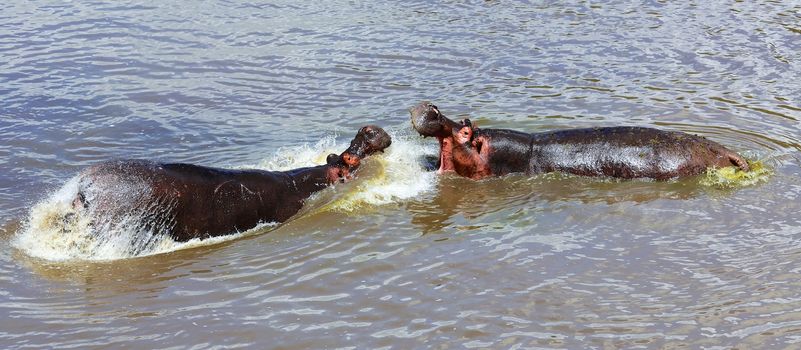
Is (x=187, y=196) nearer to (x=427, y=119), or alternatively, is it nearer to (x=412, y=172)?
(x=427, y=119)

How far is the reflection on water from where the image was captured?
6746 mm

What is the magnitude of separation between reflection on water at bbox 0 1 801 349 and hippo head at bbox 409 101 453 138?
0.56 m

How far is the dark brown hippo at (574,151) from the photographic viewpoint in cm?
991

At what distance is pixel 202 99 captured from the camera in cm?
1354

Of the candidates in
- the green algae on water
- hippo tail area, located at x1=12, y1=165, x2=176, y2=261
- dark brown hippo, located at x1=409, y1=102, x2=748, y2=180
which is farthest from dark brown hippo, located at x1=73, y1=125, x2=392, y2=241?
the green algae on water

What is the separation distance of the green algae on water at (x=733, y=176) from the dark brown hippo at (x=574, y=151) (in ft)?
0.30

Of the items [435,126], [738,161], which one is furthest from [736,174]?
[435,126]

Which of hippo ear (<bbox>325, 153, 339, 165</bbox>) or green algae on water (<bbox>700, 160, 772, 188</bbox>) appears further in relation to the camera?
hippo ear (<bbox>325, 153, 339, 165</bbox>)

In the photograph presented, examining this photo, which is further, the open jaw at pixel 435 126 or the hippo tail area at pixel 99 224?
the open jaw at pixel 435 126

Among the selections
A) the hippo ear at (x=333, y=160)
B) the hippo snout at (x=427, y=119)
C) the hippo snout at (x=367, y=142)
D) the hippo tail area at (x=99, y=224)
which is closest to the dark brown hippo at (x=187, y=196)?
the hippo tail area at (x=99, y=224)

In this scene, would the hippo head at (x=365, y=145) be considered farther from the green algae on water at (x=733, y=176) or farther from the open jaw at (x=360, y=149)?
the green algae on water at (x=733, y=176)

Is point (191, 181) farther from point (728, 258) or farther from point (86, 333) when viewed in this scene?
point (728, 258)

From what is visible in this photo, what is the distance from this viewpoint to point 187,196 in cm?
823

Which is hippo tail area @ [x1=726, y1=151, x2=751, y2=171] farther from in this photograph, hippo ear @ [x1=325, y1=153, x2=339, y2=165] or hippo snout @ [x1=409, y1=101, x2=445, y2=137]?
hippo ear @ [x1=325, y1=153, x2=339, y2=165]
